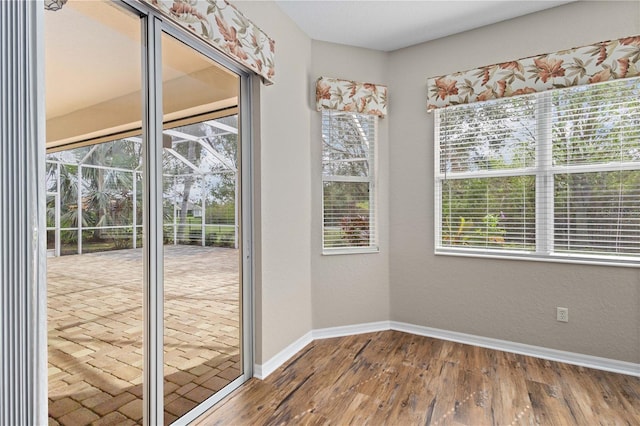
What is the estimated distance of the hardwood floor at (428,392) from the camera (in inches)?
73.8

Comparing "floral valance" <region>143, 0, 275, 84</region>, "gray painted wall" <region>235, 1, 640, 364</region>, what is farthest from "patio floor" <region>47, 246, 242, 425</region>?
"floral valance" <region>143, 0, 275, 84</region>

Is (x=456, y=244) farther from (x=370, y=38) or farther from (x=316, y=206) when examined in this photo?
(x=370, y=38)

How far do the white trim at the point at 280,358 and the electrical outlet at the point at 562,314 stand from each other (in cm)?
201

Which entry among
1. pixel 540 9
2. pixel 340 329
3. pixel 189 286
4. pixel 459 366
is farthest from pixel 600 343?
pixel 189 286

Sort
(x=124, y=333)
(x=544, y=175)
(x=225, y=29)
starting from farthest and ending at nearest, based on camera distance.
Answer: (x=544, y=175), (x=225, y=29), (x=124, y=333)

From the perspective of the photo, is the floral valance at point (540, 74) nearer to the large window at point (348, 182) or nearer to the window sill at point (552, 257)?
the large window at point (348, 182)

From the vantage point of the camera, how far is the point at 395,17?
Answer: 2.66 metres

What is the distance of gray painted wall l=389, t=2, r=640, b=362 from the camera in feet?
7.89

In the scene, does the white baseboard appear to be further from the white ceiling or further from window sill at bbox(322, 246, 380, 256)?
the white ceiling

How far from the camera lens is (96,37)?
4.57 feet

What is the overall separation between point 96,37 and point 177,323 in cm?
142

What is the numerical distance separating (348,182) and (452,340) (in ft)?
5.61

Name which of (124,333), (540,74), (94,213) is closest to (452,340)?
(540,74)

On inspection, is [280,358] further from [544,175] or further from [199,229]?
[544,175]
